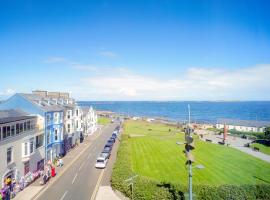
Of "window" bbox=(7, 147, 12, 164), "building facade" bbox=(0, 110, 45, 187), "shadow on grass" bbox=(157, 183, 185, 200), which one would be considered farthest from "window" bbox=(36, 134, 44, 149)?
"shadow on grass" bbox=(157, 183, 185, 200)

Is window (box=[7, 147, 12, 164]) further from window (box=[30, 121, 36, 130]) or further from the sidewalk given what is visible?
window (box=[30, 121, 36, 130])

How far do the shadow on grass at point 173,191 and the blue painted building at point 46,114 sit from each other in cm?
2322

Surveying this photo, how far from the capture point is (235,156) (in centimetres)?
4406

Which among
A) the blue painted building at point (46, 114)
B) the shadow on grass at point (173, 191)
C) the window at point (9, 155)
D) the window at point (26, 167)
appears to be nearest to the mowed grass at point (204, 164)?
the shadow on grass at point (173, 191)

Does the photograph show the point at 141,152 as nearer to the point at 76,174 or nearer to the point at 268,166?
the point at 76,174

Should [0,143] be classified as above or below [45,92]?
below

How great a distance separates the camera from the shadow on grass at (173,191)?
70.9 feet

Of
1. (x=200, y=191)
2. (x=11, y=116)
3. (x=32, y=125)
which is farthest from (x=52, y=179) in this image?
(x=200, y=191)

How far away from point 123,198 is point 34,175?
13.2 metres

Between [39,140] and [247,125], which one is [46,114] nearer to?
[39,140]

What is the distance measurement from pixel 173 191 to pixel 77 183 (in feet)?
44.5

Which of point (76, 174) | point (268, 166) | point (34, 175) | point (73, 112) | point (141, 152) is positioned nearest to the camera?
point (34, 175)

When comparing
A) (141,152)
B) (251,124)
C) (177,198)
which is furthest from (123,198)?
(251,124)

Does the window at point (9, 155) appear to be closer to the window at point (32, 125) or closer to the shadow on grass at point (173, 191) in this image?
the window at point (32, 125)
